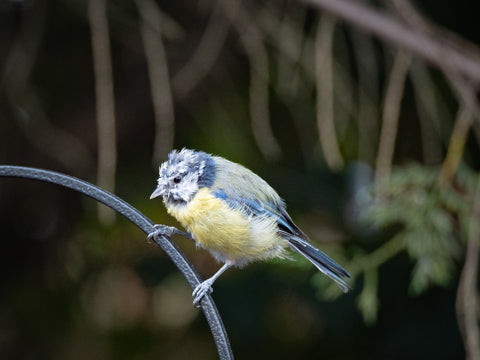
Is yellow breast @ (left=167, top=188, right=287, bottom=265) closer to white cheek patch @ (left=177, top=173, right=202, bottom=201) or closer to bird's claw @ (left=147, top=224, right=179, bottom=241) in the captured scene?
white cheek patch @ (left=177, top=173, right=202, bottom=201)

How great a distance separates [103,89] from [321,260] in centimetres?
118

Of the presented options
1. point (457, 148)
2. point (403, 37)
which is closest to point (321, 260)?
point (457, 148)

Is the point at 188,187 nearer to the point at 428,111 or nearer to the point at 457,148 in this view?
the point at 457,148

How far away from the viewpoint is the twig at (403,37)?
224 centimetres

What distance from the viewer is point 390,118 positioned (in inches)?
84.0

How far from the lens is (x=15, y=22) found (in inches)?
116

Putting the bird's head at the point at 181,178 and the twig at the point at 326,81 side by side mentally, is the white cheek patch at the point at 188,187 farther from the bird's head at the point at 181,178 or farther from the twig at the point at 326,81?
the twig at the point at 326,81

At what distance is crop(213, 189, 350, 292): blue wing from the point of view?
5.33 ft

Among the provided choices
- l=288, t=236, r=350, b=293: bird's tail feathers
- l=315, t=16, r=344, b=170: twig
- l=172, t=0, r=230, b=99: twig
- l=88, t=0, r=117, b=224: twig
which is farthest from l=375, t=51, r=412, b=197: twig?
l=88, t=0, r=117, b=224: twig

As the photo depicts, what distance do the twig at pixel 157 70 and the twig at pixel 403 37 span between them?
0.56 meters

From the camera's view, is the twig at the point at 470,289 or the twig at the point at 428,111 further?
the twig at the point at 428,111

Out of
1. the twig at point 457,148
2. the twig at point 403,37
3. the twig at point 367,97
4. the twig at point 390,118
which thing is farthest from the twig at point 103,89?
the twig at point 457,148

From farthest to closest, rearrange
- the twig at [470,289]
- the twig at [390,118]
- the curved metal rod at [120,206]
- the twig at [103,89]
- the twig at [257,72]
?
the twig at [257,72]
the twig at [103,89]
the twig at [390,118]
the twig at [470,289]
the curved metal rod at [120,206]

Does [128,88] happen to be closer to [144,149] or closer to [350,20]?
[144,149]
